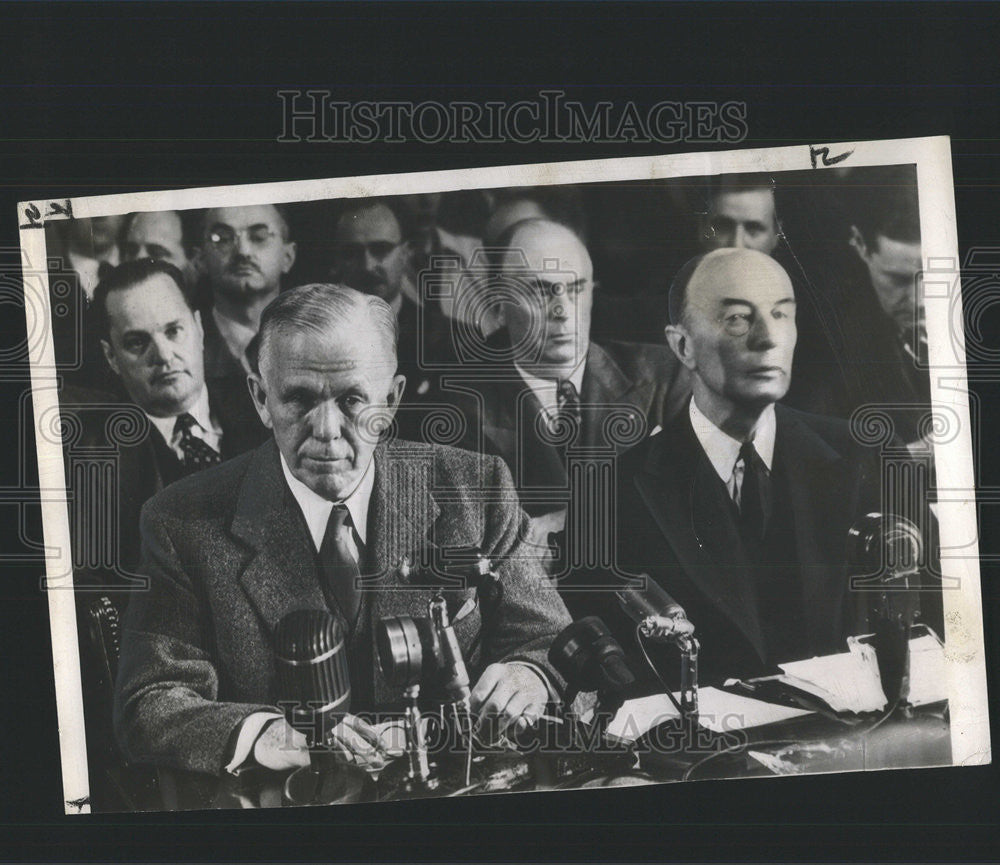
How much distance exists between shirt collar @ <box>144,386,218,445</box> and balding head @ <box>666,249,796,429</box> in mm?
1226

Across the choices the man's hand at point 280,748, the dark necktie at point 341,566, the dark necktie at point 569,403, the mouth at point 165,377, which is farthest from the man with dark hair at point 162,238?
the man's hand at point 280,748

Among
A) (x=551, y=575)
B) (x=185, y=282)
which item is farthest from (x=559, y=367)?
(x=185, y=282)

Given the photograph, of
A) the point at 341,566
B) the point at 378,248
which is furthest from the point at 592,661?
the point at 378,248

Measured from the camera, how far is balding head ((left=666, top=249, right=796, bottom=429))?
2098mm

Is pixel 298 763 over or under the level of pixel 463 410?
under

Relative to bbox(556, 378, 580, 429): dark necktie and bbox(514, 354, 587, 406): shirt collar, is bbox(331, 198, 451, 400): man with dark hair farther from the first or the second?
bbox(556, 378, 580, 429): dark necktie

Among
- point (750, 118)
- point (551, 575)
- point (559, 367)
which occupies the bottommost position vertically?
point (551, 575)

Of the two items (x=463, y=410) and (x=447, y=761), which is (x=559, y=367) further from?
(x=447, y=761)

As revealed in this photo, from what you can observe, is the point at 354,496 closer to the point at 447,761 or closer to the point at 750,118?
the point at 447,761

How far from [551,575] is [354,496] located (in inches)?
21.8

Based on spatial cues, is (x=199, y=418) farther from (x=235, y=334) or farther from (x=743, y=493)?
(x=743, y=493)

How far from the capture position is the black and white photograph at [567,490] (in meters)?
2.09

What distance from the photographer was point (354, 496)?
211cm

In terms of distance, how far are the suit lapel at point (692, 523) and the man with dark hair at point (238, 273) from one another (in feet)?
3.58
